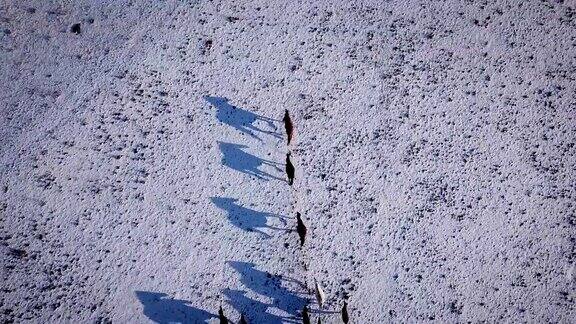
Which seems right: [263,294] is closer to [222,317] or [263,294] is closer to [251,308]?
[251,308]

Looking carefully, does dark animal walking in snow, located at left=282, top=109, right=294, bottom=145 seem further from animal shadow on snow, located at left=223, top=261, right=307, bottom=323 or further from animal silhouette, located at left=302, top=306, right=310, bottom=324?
animal silhouette, located at left=302, top=306, right=310, bottom=324

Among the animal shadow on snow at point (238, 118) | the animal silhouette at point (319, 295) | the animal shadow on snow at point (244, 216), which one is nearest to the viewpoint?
the animal silhouette at point (319, 295)

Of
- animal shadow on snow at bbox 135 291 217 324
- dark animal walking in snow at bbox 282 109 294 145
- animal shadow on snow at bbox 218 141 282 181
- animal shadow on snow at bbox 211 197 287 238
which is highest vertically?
dark animal walking in snow at bbox 282 109 294 145

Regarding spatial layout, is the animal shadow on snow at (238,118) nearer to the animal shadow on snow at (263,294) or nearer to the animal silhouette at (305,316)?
the animal shadow on snow at (263,294)

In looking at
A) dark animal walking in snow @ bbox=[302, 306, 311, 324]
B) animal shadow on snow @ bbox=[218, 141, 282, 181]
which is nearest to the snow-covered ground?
animal shadow on snow @ bbox=[218, 141, 282, 181]

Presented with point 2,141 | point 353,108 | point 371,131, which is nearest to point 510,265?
point 371,131

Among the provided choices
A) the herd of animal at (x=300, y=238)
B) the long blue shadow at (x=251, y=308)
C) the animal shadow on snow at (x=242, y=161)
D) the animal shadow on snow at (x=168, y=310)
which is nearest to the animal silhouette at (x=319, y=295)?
the herd of animal at (x=300, y=238)
